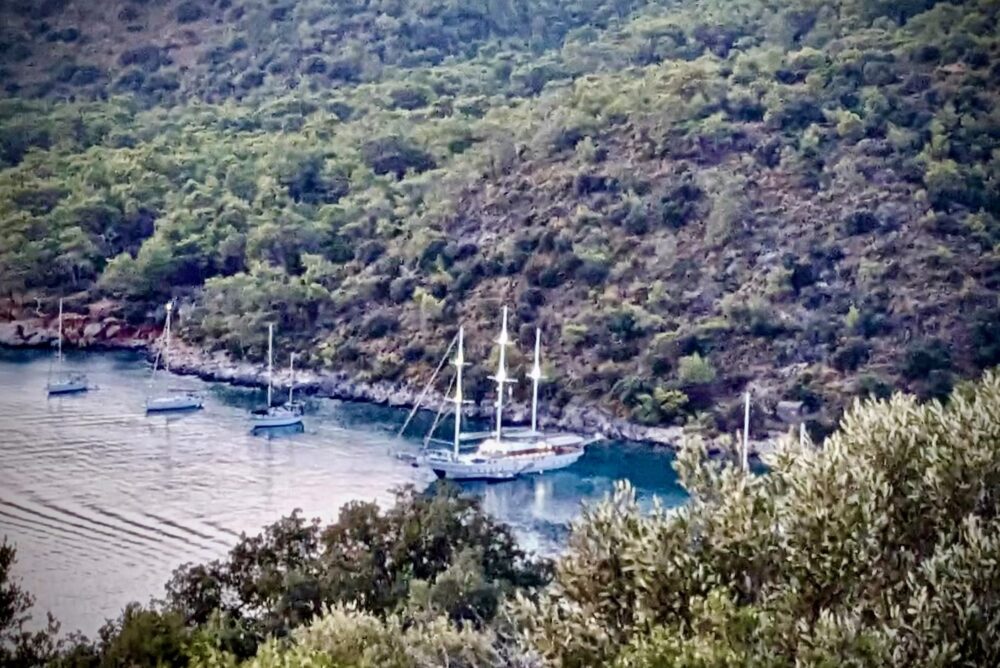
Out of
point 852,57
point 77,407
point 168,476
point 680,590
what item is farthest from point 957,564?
point 852,57

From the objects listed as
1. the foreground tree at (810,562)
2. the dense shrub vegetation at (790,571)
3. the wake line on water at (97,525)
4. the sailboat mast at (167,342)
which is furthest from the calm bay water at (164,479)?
the foreground tree at (810,562)

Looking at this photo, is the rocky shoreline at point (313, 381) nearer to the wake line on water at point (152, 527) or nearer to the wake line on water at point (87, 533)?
the wake line on water at point (152, 527)

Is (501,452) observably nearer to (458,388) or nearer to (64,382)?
(458,388)

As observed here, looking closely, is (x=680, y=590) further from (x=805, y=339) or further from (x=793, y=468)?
(x=805, y=339)

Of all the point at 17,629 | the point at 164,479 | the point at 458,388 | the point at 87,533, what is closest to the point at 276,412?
the point at 458,388

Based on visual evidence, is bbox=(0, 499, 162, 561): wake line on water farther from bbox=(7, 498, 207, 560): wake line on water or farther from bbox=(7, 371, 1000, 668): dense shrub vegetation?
bbox=(7, 371, 1000, 668): dense shrub vegetation

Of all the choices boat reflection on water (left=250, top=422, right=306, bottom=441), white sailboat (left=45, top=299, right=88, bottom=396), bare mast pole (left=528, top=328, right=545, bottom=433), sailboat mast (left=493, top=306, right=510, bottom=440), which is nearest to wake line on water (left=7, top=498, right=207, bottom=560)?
white sailboat (left=45, top=299, right=88, bottom=396)

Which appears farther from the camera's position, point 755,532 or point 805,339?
point 805,339
